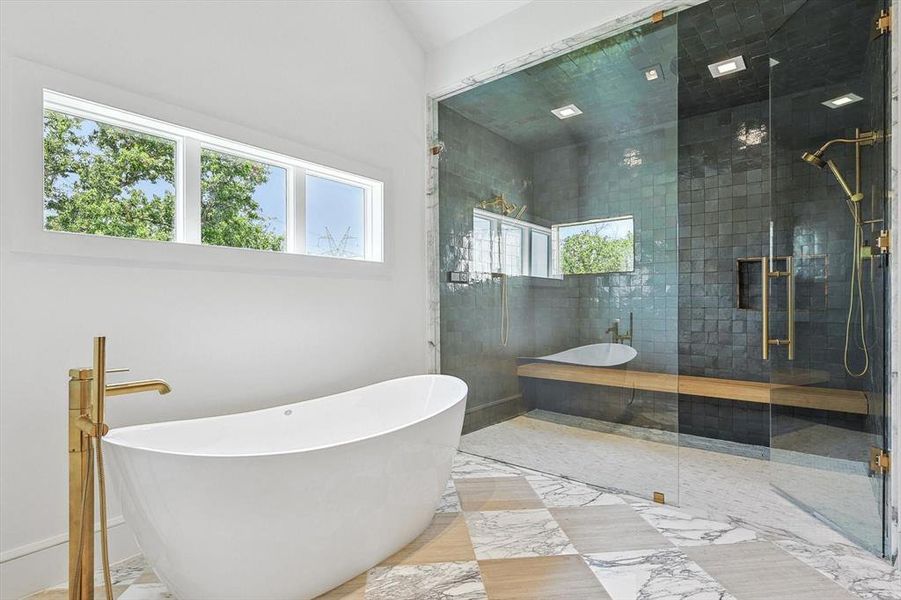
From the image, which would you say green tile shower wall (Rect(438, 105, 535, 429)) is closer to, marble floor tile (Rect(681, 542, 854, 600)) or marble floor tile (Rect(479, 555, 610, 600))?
marble floor tile (Rect(479, 555, 610, 600))

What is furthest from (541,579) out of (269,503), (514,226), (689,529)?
(514,226)

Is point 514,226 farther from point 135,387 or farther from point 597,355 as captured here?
point 135,387

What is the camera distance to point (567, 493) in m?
2.56

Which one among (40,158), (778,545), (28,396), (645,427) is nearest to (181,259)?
(40,158)

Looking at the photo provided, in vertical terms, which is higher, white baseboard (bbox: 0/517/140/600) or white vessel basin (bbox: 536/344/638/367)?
white vessel basin (bbox: 536/344/638/367)

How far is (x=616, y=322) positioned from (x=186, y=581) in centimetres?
226

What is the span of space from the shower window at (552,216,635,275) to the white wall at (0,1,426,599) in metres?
1.14

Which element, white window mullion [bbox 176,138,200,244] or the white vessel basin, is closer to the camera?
white window mullion [bbox 176,138,200,244]

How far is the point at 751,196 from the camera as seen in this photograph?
3492 mm

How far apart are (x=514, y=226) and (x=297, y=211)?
1.38 m

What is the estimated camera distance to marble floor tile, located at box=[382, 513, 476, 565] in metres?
1.89

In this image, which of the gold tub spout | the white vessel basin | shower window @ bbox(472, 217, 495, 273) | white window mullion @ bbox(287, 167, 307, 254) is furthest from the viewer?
shower window @ bbox(472, 217, 495, 273)

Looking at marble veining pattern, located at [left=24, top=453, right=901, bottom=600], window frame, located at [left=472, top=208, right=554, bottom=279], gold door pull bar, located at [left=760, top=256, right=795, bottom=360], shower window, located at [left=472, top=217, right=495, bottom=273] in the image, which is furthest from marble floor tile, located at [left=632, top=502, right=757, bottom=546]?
shower window, located at [left=472, top=217, right=495, bottom=273]

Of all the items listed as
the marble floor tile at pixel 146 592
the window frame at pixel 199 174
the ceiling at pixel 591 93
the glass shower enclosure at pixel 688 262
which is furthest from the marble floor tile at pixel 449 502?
the ceiling at pixel 591 93
